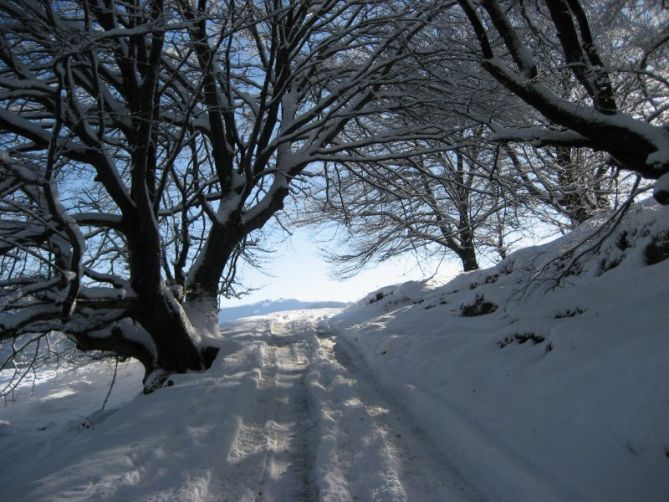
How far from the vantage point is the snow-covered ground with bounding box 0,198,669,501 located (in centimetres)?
277

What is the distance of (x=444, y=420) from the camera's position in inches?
152

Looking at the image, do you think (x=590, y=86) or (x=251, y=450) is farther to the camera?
(x=590, y=86)

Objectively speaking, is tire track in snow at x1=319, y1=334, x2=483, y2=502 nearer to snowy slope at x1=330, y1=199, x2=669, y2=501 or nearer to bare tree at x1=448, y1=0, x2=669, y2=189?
snowy slope at x1=330, y1=199, x2=669, y2=501

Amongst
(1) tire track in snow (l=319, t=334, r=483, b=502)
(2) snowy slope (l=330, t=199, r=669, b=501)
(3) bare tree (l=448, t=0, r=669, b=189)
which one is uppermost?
(3) bare tree (l=448, t=0, r=669, b=189)

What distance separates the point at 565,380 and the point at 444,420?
45.5 inches

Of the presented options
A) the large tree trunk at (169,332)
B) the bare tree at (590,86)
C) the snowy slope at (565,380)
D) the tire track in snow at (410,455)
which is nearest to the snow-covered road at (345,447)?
the tire track in snow at (410,455)

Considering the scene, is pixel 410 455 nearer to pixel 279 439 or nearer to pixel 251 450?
pixel 279 439

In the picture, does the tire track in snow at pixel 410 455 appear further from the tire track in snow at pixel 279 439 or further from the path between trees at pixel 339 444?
the tire track in snow at pixel 279 439

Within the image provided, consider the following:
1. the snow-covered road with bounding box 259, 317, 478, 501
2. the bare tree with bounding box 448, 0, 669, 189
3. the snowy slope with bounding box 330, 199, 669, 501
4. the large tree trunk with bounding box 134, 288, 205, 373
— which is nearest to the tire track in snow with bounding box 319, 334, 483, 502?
the snow-covered road with bounding box 259, 317, 478, 501

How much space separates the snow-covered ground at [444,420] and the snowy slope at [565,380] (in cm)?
1

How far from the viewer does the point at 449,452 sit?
3406 mm

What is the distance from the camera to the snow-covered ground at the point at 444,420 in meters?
2.77

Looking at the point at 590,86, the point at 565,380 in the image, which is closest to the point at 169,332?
the point at 565,380

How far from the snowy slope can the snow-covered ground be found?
1 centimetres
